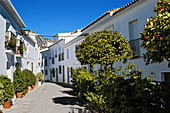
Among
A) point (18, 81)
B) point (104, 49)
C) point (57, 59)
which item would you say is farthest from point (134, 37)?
point (57, 59)

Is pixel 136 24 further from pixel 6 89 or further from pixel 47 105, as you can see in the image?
pixel 6 89

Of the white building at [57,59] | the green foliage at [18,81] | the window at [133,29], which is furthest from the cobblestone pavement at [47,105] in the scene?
the white building at [57,59]

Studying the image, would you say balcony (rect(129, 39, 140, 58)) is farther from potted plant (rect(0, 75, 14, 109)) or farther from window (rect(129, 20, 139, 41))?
potted plant (rect(0, 75, 14, 109))

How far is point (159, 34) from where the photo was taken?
299 cm

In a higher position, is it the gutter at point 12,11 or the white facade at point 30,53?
the gutter at point 12,11

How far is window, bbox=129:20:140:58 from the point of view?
9.52 metres

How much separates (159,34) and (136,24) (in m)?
7.64

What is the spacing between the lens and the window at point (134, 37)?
31.2ft

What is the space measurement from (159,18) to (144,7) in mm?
6650

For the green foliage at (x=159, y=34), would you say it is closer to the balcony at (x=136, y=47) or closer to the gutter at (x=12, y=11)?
the balcony at (x=136, y=47)

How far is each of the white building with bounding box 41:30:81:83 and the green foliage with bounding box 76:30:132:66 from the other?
15683 mm

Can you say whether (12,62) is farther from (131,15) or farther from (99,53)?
(131,15)

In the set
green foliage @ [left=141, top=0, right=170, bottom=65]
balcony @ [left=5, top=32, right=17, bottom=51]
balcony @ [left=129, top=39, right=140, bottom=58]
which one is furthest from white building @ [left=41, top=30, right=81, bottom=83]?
green foliage @ [left=141, top=0, right=170, bottom=65]

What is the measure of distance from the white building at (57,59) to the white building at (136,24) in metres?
12.3
